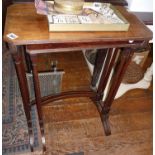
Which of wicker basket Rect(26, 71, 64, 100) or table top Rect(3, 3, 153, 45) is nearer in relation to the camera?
table top Rect(3, 3, 153, 45)

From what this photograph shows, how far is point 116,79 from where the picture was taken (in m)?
1.17

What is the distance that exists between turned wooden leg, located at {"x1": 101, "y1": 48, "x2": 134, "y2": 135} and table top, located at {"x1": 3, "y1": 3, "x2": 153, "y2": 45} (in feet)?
0.36

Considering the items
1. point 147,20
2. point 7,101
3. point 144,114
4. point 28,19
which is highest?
point 28,19

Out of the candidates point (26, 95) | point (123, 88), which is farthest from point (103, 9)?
point (123, 88)

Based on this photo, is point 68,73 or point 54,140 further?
point 68,73

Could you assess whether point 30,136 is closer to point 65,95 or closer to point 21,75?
point 65,95

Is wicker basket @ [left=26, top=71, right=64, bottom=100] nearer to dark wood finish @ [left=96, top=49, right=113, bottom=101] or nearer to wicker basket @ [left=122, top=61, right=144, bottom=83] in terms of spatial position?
dark wood finish @ [left=96, top=49, right=113, bottom=101]

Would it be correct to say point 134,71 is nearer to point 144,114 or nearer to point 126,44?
point 144,114

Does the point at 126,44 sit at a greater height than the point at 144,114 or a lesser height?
greater

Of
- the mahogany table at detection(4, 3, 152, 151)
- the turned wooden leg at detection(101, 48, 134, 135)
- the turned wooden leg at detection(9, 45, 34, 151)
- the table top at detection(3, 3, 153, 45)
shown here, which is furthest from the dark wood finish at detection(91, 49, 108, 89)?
the turned wooden leg at detection(9, 45, 34, 151)

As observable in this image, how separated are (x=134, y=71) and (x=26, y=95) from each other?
3.31ft

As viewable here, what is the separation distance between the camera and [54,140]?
1.36 m

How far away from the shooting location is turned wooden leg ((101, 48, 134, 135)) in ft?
3.40

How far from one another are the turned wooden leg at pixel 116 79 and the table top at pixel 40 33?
111mm
